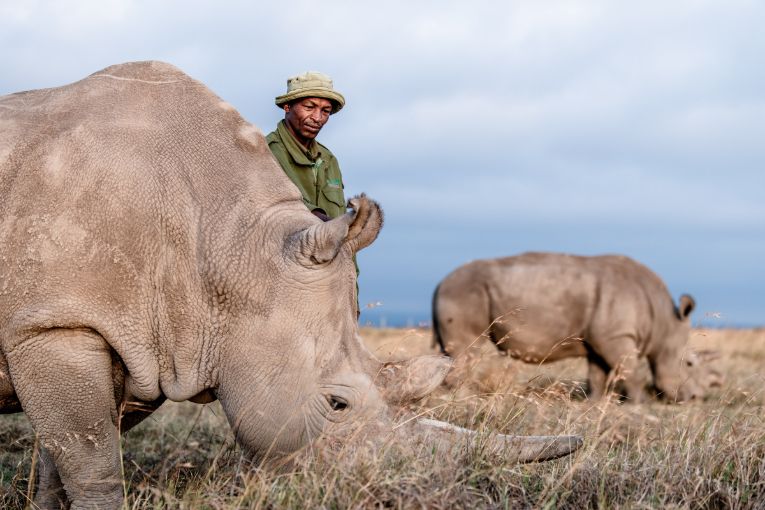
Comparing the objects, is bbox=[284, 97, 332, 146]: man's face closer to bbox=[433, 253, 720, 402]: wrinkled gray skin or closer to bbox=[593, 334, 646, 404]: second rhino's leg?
bbox=[433, 253, 720, 402]: wrinkled gray skin

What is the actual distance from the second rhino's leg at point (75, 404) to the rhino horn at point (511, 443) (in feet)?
4.43

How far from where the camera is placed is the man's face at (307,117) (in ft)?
18.4

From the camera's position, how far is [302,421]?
3.99 metres

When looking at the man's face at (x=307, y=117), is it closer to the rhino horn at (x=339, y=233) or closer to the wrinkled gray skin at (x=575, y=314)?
the rhino horn at (x=339, y=233)

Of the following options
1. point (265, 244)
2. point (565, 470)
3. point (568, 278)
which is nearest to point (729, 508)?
point (565, 470)

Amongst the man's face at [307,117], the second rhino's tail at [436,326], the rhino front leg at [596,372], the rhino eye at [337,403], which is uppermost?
the man's face at [307,117]

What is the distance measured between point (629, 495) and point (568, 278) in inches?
318

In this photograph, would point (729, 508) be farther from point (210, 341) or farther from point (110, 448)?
point (110, 448)

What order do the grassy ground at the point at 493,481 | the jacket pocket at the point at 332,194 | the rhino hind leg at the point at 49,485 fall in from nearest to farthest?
the grassy ground at the point at 493,481
the rhino hind leg at the point at 49,485
the jacket pocket at the point at 332,194

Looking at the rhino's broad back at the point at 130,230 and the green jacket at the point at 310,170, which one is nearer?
the rhino's broad back at the point at 130,230

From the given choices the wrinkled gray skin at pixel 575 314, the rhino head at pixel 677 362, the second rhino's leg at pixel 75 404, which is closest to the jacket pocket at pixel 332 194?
the second rhino's leg at pixel 75 404

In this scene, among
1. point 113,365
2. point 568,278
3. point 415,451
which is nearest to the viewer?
point 415,451

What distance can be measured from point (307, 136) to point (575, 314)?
269 inches

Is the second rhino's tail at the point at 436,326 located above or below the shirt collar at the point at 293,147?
below
